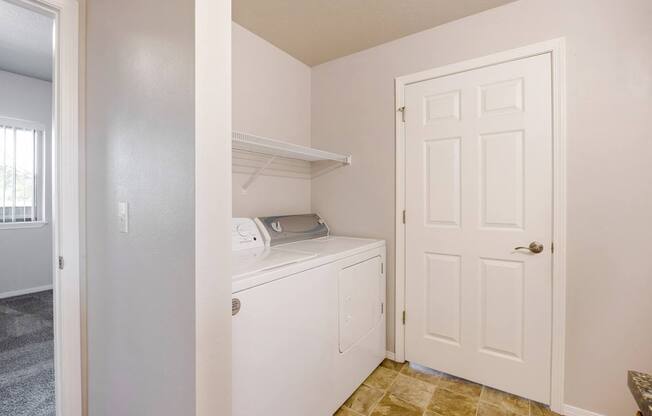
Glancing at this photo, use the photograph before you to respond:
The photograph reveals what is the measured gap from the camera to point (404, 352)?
219cm

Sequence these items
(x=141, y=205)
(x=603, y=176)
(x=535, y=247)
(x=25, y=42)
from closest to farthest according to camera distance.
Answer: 1. (x=141, y=205)
2. (x=603, y=176)
3. (x=535, y=247)
4. (x=25, y=42)

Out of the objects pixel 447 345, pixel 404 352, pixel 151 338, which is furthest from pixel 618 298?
pixel 151 338

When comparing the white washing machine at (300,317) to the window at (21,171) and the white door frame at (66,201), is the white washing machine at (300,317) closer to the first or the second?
the white door frame at (66,201)

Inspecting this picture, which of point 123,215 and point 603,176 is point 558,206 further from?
point 123,215

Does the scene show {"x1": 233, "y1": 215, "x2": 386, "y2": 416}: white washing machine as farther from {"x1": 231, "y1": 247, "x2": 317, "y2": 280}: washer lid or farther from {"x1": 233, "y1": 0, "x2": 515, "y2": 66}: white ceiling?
{"x1": 233, "y1": 0, "x2": 515, "y2": 66}: white ceiling

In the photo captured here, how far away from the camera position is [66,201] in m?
1.32

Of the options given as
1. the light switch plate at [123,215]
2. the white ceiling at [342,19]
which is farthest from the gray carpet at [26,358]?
the white ceiling at [342,19]

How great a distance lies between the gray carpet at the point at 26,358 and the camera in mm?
1658

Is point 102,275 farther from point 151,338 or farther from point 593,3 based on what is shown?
point 593,3

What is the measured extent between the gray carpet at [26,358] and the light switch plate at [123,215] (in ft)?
4.27

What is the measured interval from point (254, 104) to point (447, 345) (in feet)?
7.13

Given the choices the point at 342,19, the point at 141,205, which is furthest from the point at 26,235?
the point at 342,19

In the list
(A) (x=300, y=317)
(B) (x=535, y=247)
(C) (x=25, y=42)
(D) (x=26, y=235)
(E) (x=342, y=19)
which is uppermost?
(C) (x=25, y=42)

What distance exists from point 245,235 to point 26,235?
373 cm
